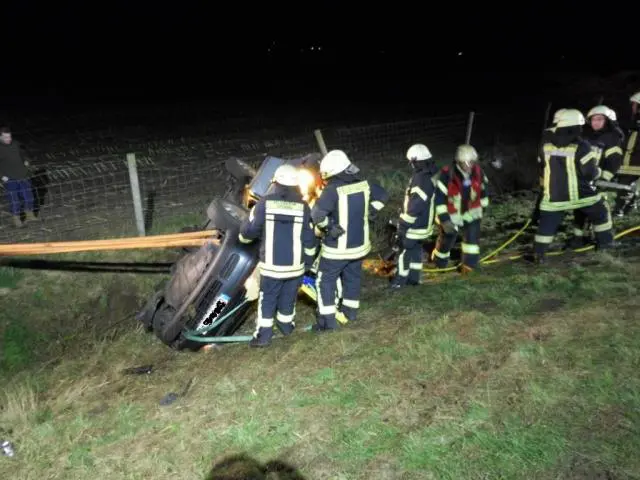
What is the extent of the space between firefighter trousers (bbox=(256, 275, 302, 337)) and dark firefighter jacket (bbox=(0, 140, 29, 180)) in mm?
4523

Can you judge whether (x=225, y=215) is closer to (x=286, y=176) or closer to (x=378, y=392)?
(x=286, y=176)

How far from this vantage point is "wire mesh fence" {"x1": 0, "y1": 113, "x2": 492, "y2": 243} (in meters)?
7.80

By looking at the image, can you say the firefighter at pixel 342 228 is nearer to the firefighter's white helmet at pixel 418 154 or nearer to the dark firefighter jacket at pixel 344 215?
the dark firefighter jacket at pixel 344 215

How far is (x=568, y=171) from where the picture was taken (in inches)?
250

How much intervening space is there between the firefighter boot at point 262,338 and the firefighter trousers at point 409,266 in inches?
78.6

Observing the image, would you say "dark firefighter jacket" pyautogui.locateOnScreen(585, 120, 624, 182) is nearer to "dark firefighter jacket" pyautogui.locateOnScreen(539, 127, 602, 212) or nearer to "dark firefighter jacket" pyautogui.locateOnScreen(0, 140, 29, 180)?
"dark firefighter jacket" pyautogui.locateOnScreen(539, 127, 602, 212)

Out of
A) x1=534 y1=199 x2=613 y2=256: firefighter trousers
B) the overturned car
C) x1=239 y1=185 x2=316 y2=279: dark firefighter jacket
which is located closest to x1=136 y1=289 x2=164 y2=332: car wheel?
the overturned car

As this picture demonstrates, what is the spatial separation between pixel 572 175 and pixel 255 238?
365 centimetres

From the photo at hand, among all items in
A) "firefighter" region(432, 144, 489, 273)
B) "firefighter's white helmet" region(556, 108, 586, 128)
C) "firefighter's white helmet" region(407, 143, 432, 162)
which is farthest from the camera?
"firefighter" region(432, 144, 489, 273)

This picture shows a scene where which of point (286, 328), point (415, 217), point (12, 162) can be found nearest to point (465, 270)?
point (415, 217)

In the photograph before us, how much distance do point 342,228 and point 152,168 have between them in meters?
5.62

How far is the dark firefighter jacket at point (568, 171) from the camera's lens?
6.29m

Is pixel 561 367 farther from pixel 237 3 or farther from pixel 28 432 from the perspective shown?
pixel 237 3

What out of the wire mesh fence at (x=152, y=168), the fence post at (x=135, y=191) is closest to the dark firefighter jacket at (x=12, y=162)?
the wire mesh fence at (x=152, y=168)
